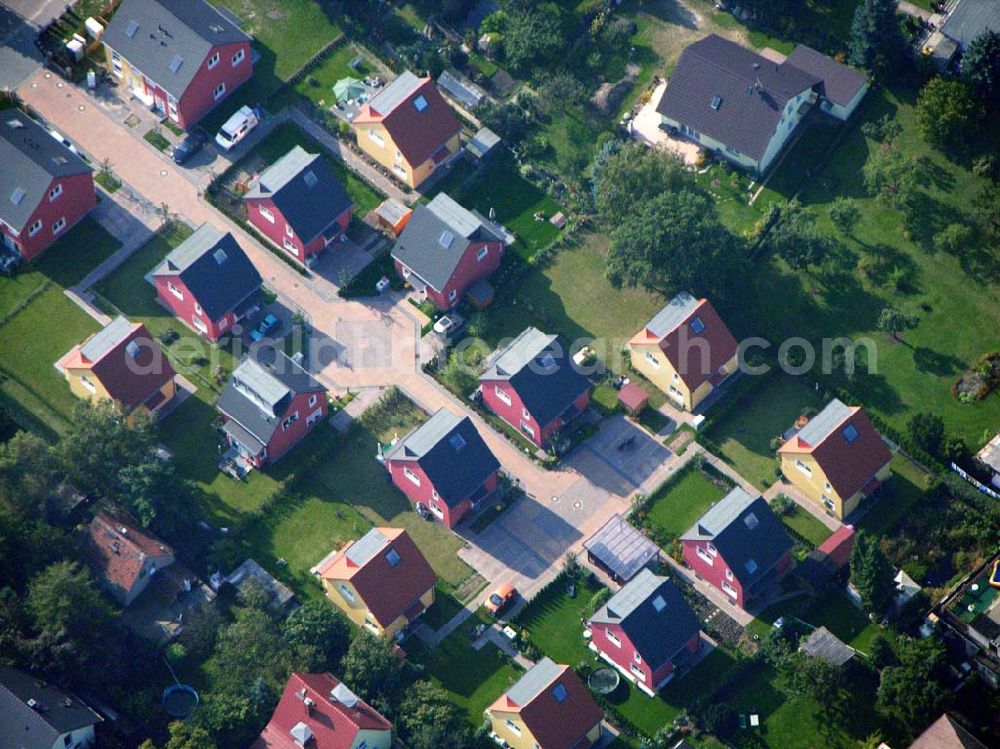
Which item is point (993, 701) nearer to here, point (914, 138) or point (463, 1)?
point (914, 138)

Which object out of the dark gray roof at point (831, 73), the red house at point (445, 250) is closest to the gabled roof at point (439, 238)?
the red house at point (445, 250)

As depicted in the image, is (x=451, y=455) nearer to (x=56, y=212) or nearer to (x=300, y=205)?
(x=300, y=205)

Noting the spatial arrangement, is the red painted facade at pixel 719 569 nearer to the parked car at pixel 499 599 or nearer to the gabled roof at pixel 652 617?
the gabled roof at pixel 652 617

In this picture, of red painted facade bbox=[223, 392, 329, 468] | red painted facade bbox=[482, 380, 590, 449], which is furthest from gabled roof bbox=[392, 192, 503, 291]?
red painted facade bbox=[223, 392, 329, 468]

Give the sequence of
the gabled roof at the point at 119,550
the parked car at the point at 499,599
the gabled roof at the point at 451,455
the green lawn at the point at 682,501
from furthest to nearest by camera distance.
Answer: the green lawn at the point at 682,501 → the gabled roof at the point at 451,455 → the parked car at the point at 499,599 → the gabled roof at the point at 119,550

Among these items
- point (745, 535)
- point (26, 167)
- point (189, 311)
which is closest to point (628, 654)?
point (745, 535)

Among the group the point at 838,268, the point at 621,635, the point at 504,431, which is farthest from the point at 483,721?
the point at 838,268

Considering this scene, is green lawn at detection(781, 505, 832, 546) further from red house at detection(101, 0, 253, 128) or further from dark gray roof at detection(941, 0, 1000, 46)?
red house at detection(101, 0, 253, 128)
